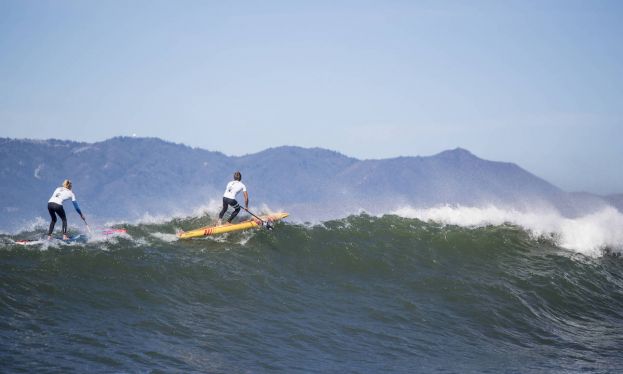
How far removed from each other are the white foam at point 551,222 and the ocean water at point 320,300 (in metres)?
0.12

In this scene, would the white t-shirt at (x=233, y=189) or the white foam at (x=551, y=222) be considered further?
the white foam at (x=551, y=222)

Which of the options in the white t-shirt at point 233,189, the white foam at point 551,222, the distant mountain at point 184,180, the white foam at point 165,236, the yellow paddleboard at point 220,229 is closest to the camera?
the white foam at point 165,236

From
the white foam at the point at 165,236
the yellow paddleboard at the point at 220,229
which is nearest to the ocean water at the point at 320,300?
the white foam at the point at 165,236

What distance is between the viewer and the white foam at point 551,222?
17016 millimetres

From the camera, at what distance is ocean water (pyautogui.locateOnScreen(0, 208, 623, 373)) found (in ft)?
27.3

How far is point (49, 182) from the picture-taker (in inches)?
6905

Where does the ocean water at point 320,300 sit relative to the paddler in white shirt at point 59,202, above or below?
below

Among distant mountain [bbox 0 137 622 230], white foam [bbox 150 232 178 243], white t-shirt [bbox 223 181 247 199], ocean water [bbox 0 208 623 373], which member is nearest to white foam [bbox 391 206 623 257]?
ocean water [bbox 0 208 623 373]

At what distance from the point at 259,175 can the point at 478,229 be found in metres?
181

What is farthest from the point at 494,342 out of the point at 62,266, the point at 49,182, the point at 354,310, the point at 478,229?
the point at 49,182

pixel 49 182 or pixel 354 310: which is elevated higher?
pixel 49 182

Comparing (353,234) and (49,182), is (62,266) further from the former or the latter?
(49,182)

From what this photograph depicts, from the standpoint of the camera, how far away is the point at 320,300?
11391mm

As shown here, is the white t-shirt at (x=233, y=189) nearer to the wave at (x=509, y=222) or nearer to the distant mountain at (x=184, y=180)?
the wave at (x=509, y=222)
